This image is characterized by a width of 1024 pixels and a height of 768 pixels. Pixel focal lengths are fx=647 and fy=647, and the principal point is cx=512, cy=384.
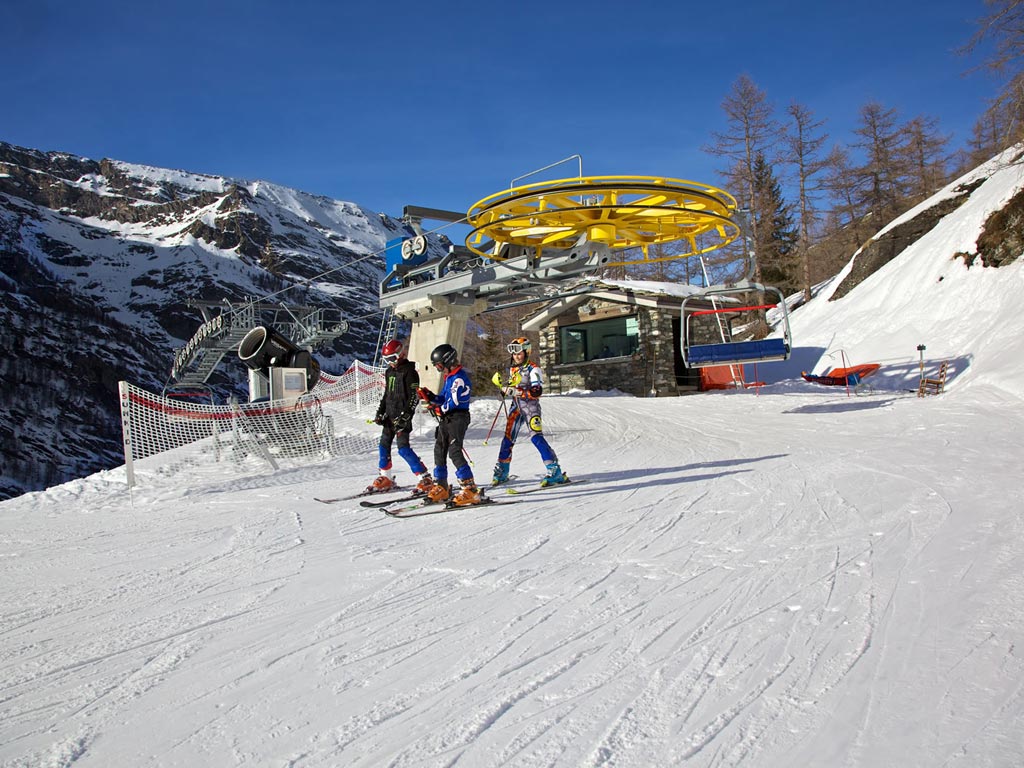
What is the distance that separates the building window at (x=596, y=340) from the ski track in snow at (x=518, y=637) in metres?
18.1

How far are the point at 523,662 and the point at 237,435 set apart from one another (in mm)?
10263

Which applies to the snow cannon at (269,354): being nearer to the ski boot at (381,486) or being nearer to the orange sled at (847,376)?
the ski boot at (381,486)

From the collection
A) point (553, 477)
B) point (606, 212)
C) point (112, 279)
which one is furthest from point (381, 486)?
point (112, 279)

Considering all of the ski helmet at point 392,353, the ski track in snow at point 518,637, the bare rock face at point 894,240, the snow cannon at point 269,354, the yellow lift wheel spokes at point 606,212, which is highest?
the bare rock face at point 894,240

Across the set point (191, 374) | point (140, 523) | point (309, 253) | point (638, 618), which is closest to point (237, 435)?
point (140, 523)

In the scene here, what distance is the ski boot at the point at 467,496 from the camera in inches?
258

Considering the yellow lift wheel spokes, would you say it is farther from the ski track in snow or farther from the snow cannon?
the snow cannon

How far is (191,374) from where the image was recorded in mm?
26062

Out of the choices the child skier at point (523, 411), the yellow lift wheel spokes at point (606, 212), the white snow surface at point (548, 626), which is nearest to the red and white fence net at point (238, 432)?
the white snow surface at point (548, 626)

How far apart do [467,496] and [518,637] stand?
3.49 metres

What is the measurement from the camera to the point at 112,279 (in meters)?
85.5

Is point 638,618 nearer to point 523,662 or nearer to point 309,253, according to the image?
point 523,662

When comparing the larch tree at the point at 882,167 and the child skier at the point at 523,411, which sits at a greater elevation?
the larch tree at the point at 882,167

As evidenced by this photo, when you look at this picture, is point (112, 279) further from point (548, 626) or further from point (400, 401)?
point (548, 626)
